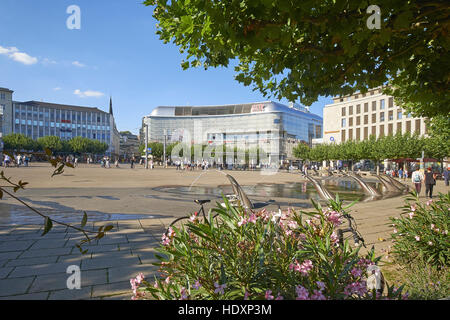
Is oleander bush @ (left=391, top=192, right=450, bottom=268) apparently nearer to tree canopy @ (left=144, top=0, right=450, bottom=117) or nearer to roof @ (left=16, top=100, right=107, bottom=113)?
tree canopy @ (left=144, top=0, right=450, bottom=117)

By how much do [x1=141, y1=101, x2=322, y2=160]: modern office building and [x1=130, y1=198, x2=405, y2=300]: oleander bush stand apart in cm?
10888

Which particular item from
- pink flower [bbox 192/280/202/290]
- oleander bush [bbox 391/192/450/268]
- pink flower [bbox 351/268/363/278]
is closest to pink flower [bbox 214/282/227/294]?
pink flower [bbox 192/280/202/290]

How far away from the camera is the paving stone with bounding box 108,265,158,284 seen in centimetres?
347

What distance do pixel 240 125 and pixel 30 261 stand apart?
129815mm

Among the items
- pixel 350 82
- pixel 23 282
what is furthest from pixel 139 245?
pixel 350 82

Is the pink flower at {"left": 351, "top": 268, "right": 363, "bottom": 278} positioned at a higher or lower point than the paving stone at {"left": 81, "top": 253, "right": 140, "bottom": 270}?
higher

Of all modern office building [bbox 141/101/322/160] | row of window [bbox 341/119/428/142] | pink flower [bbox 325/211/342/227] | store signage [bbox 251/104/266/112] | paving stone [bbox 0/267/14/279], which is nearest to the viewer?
pink flower [bbox 325/211/342/227]

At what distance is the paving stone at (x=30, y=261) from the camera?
3883mm

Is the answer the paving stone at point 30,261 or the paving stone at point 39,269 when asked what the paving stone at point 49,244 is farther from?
the paving stone at point 39,269

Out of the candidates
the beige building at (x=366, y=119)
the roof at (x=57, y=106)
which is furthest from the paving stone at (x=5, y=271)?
the roof at (x=57, y=106)

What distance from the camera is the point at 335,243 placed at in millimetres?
2160

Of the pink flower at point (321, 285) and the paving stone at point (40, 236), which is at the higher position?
the pink flower at point (321, 285)

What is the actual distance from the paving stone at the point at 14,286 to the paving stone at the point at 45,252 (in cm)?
86

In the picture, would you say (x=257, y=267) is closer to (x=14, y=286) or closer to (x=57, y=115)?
(x=14, y=286)
